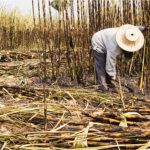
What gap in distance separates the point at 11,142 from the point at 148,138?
2.52 ft

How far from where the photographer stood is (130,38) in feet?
15.1

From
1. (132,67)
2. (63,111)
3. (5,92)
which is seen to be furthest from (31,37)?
(63,111)

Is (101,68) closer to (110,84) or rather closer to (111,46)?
(110,84)

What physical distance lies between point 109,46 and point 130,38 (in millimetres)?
375

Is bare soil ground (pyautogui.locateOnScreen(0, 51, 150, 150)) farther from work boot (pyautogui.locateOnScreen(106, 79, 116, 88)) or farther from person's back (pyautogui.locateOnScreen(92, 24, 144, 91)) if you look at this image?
work boot (pyautogui.locateOnScreen(106, 79, 116, 88))

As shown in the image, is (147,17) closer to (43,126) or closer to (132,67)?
(132,67)

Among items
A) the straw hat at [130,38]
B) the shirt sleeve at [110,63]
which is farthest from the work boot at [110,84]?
the straw hat at [130,38]

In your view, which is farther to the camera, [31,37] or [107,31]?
[31,37]

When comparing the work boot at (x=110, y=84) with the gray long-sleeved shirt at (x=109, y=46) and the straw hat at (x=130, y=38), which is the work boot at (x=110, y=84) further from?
the straw hat at (x=130, y=38)

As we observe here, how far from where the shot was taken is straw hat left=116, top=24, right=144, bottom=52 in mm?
4625

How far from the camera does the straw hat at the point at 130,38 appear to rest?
182 inches

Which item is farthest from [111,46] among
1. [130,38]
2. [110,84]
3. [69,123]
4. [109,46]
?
[69,123]

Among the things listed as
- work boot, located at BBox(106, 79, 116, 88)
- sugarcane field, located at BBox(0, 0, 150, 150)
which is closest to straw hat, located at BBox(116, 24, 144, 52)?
sugarcane field, located at BBox(0, 0, 150, 150)

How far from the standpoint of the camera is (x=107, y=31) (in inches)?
200
